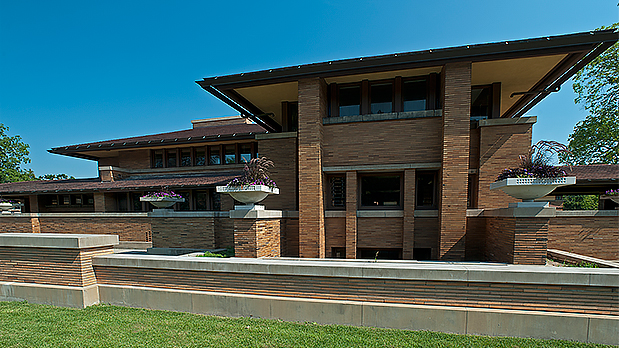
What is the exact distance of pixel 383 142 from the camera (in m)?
9.20

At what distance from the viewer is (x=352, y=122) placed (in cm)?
948

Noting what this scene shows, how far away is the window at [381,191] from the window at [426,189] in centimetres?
71

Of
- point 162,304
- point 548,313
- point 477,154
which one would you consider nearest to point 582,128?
point 477,154

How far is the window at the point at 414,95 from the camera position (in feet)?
31.1

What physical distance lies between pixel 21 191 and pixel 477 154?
27.7 metres

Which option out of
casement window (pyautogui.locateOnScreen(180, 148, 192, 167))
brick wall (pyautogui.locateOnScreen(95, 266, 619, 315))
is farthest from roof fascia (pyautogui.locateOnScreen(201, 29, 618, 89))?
casement window (pyautogui.locateOnScreen(180, 148, 192, 167))

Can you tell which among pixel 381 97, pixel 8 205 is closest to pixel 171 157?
pixel 8 205

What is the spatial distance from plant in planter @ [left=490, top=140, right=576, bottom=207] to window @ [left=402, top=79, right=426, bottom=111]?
3933mm

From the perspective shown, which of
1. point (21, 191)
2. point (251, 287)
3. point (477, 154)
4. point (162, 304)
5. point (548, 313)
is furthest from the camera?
point (21, 191)

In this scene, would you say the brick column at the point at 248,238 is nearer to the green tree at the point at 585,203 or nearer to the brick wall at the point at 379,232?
the brick wall at the point at 379,232

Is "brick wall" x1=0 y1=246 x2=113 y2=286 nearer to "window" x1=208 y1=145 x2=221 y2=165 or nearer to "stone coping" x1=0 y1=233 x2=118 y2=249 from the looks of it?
"stone coping" x1=0 y1=233 x2=118 y2=249

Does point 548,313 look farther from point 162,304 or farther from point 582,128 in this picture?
point 582,128

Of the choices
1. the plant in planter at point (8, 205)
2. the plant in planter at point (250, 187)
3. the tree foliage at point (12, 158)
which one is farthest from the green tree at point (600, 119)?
the tree foliage at point (12, 158)

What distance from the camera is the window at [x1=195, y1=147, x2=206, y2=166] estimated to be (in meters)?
17.3
